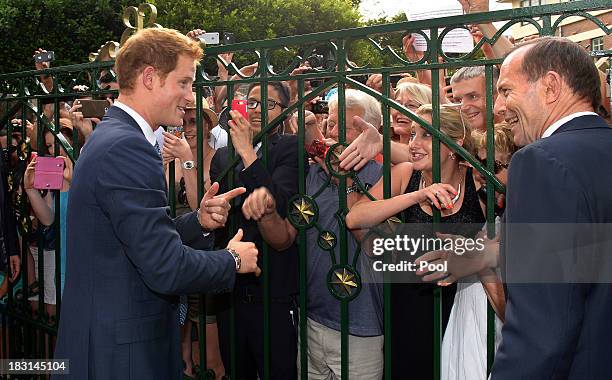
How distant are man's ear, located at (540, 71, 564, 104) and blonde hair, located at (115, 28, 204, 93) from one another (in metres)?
1.63

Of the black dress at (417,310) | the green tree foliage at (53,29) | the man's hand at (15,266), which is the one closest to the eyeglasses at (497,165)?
the black dress at (417,310)

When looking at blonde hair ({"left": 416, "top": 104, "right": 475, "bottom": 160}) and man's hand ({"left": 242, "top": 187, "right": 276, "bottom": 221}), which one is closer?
blonde hair ({"left": 416, "top": 104, "right": 475, "bottom": 160})

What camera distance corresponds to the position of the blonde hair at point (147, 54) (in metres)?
3.22

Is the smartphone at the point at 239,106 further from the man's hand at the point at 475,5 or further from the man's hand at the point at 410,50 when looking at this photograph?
the man's hand at the point at 475,5

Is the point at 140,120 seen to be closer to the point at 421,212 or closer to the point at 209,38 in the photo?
the point at 209,38

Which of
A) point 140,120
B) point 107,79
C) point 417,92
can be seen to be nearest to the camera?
point 140,120

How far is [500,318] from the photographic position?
299 centimetres

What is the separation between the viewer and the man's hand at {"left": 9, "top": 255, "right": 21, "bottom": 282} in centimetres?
533

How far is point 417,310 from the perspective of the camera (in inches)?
137

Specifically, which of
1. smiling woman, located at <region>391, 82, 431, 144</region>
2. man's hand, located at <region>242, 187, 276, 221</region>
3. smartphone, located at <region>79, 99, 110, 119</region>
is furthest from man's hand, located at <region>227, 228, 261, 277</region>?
smartphone, located at <region>79, 99, 110, 119</region>

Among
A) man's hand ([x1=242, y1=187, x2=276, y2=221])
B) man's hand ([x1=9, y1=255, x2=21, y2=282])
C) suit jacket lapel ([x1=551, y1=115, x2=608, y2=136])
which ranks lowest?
man's hand ([x1=9, y1=255, x2=21, y2=282])

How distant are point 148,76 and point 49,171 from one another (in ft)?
6.35

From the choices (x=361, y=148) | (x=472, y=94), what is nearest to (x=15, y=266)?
(x=361, y=148)

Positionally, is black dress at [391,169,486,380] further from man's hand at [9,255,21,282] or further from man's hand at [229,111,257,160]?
man's hand at [9,255,21,282]
